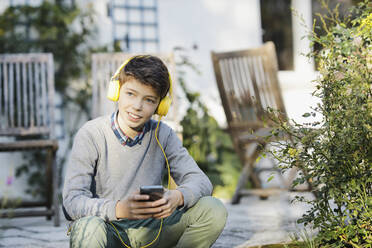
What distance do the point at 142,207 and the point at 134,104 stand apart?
453mm

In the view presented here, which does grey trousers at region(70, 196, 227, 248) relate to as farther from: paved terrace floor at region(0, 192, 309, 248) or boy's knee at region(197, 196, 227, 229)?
paved terrace floor at region(0, 192, 309, 248)

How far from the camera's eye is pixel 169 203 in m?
1.76

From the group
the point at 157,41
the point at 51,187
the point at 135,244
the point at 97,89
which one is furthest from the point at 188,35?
the point at 135,244

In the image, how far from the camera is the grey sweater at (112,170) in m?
1.78

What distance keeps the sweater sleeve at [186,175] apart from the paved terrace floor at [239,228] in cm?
49

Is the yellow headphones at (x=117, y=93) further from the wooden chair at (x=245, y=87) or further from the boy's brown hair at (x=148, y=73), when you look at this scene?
the wooden chair at (x=245, y=87)

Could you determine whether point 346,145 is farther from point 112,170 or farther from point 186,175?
point 112,170

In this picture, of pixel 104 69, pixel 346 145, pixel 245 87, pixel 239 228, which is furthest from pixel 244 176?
pixel 346 145

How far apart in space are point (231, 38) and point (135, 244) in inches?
165

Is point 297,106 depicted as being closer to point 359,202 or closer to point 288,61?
point 288,61

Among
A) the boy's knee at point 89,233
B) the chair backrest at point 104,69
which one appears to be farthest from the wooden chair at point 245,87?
the boy's knee at point 89,233

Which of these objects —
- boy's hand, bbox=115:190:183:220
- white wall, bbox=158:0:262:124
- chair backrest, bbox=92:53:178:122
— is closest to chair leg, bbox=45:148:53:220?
chair backrest, bbox=92:53:178:122

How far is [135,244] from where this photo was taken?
1.98 m

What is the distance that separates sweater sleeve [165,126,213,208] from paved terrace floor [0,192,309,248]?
493 mm
